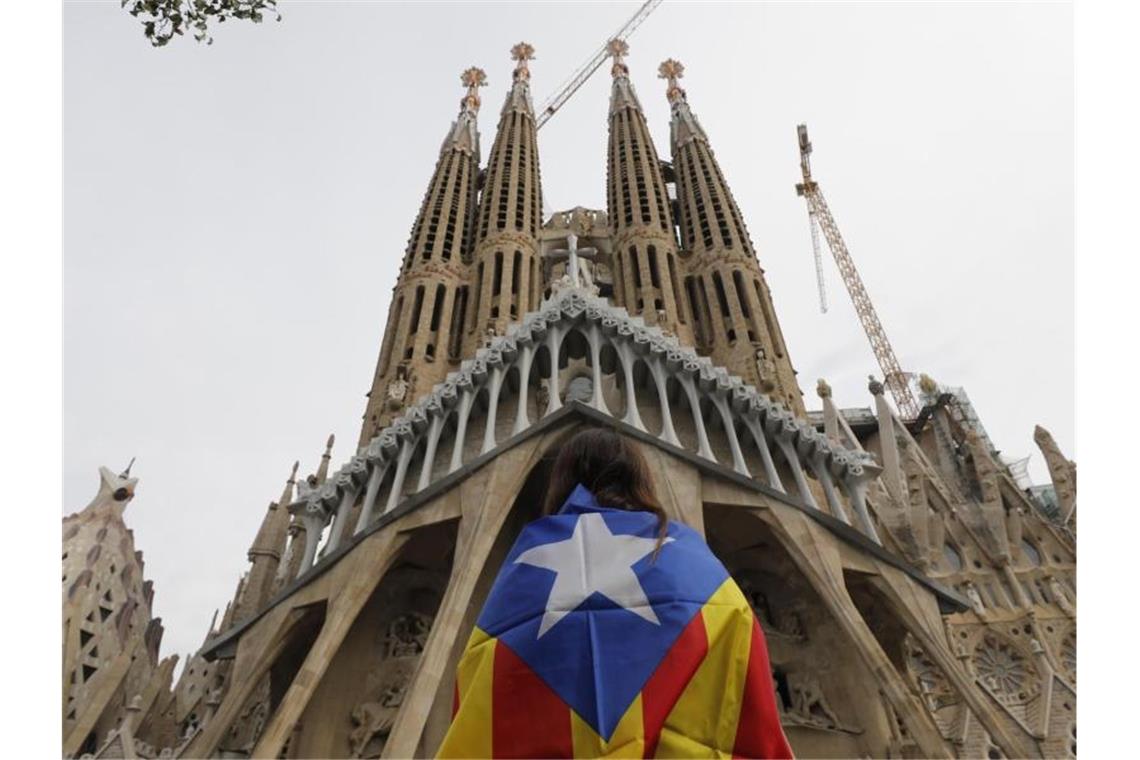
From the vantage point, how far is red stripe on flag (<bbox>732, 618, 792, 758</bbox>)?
1729mm

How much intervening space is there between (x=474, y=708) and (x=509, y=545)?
10859mm

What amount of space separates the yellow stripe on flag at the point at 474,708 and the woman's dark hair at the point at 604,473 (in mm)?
485

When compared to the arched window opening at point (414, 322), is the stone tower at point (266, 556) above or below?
below

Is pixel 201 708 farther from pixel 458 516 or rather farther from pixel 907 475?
pixel 907 475

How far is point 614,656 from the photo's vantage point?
1.79 meters

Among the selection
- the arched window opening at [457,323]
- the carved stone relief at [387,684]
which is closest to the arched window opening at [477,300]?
the arched window opening at [457,323]

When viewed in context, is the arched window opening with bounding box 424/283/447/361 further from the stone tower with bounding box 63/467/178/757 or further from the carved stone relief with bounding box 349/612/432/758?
the carved stone relief with bounding box 349/612/432/758

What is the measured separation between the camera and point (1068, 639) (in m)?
18.8

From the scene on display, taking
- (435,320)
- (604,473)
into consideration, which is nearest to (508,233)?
(435,320)

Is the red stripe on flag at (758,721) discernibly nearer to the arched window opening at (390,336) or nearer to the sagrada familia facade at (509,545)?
the sagrada familia facade at (509,545)

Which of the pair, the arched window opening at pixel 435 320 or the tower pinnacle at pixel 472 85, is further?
the tower pinnacle at pixel 472 85

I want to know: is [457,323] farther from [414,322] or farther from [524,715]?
[524,715]

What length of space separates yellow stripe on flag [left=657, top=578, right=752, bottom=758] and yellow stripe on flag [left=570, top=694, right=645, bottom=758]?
0.07m

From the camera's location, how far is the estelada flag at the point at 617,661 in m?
1.73
